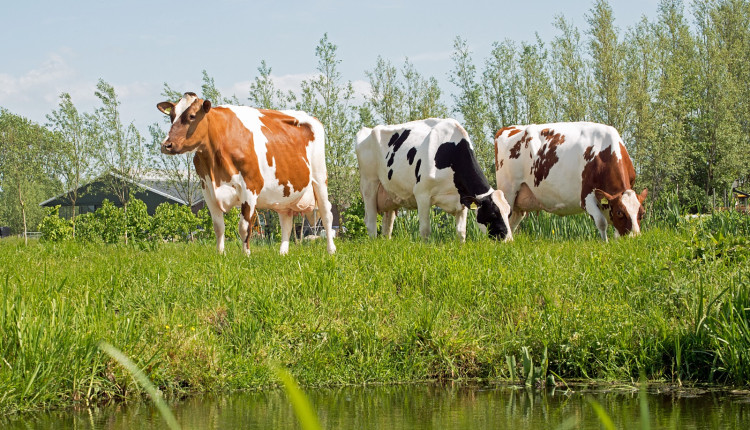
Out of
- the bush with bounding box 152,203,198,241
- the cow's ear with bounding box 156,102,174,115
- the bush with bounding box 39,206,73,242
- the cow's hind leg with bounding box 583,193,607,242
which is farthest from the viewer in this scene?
the bush with bounding box 39,206,73,242

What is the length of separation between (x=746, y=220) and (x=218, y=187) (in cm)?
777

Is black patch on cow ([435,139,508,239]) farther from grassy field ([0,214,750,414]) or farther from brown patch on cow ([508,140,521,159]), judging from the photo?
grassy field ([0,214,750,414])

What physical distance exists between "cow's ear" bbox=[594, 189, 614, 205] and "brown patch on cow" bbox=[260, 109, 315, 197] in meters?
4.42

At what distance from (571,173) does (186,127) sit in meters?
6.45

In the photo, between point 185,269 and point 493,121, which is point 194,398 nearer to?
point 185,269

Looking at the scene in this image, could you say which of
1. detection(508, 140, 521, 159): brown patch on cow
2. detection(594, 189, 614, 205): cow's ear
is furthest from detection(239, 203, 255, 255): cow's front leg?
detection(508, 140, 521, 159): brown patch on cow

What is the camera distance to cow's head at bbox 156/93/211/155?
8633 mm

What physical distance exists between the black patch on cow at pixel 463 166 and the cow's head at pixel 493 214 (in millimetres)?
131

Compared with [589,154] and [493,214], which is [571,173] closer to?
[589,154]

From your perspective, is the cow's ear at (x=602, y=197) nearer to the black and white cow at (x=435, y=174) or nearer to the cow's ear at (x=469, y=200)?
the black and white cow at (x=435, y=174)

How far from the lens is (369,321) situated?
20.2 feet

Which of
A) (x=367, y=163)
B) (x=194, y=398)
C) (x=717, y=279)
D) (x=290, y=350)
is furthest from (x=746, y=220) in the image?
(x=194, y=398)

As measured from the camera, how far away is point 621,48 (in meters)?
29.7

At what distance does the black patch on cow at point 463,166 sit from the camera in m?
11.4
